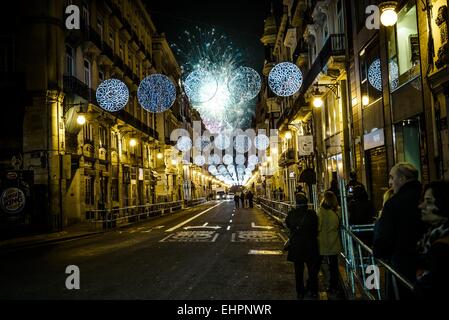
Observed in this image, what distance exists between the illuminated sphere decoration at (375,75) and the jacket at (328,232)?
1095 centimetres

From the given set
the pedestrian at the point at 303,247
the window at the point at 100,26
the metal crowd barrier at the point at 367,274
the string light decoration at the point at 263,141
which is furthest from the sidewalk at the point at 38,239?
the string light decoration at the point at 263,141

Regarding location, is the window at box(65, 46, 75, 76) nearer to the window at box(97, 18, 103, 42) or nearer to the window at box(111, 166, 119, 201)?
the window at box(97, 18, 103, 42)

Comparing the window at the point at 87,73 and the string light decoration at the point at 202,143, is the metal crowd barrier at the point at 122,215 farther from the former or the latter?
the string light decoration at the point at 202,143

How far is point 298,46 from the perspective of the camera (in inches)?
1379

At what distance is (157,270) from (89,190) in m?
21.8

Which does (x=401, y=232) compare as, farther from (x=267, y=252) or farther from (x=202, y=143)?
(x=202, y=143)

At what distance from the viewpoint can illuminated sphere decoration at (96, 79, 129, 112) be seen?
1227 inches

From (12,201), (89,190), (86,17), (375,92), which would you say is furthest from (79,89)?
(375,92)

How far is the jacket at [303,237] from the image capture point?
24.5ft

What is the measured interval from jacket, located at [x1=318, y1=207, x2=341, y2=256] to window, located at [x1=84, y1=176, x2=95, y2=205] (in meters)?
24.6

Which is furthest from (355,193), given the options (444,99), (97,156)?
(97,156)

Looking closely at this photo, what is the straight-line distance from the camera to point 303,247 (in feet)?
24.6
